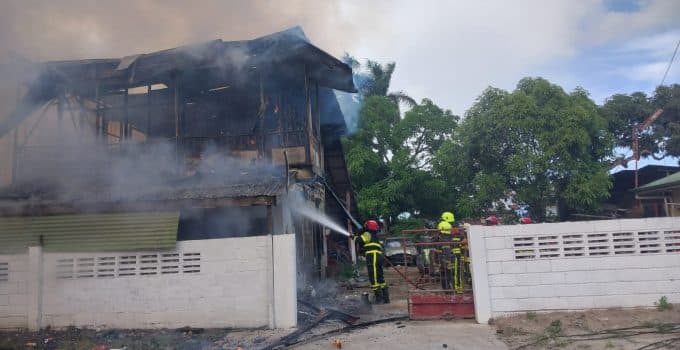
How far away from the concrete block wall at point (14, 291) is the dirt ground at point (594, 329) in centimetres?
760

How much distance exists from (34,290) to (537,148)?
643 inches

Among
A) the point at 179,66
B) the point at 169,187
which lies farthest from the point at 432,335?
the point at 179,66

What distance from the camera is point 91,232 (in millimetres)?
7805

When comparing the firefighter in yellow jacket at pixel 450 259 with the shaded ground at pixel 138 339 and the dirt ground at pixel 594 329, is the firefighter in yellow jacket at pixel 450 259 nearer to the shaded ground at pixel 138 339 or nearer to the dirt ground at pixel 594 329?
the dirt ground at pixel 594 329

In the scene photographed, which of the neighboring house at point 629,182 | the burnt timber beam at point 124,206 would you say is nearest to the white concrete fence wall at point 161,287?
the burnt timber beam at point 124,206

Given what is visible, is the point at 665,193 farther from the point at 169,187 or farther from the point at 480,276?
the point at 169,187

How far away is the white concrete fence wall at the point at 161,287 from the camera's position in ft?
24.5

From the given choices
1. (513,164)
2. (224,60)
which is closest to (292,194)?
(224,60)

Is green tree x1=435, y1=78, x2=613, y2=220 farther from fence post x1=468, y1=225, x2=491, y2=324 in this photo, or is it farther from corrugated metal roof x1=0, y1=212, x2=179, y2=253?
corrugated metal roof x1=0, y1=212, x2=179, y2=253

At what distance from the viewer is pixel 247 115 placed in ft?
37.9

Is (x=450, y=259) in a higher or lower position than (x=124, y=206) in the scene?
lower

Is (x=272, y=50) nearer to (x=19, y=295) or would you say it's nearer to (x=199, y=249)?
(x=199, y=249)

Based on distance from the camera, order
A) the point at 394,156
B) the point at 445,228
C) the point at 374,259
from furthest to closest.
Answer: the point at 394,156 < the point at 374,259 < the point at 445,228

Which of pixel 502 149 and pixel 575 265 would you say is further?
pixel 502 149
